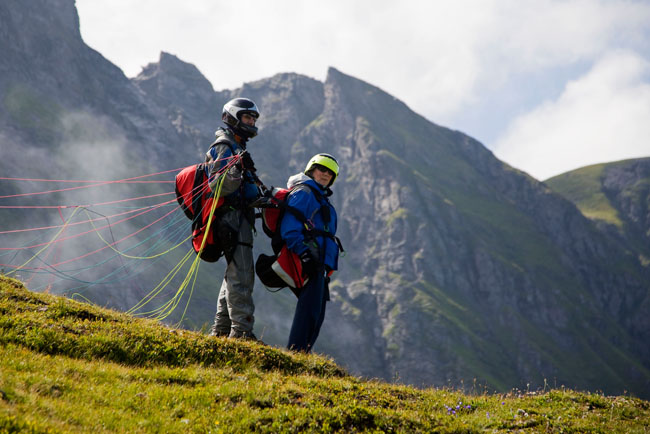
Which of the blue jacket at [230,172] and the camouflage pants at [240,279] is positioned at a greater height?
the blue jacket at [230,172]

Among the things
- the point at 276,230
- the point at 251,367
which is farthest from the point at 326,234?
the point at 251,367

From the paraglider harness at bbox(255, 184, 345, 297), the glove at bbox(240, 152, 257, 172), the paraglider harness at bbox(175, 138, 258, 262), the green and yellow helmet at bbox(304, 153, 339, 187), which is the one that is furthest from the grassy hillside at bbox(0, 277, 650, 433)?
the green and yellow helmet at bbox(304, 153, 339, 187)

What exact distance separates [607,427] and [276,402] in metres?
5.57

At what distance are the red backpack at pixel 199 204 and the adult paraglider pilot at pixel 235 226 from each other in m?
0.29

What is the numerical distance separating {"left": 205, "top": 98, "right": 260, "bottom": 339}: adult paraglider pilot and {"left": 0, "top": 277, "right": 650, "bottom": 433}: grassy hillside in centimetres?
137

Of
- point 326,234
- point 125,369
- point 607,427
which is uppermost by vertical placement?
point 326,234

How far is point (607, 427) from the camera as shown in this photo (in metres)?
8.99

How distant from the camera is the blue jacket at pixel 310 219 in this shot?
1175 centimetres

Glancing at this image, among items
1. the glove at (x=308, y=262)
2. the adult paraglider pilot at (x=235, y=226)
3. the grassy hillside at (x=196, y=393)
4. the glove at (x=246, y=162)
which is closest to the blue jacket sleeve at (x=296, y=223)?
the glove at (x=308, y=262)

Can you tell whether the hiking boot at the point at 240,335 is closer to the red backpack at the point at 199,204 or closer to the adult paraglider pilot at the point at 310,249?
the adult paraglider pilot at the point at 310,249

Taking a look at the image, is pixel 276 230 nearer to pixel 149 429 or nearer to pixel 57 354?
pixel 57 354

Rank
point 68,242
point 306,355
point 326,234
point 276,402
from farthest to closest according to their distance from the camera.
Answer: point 68,242 → point 326,234 → point 306,355 → point 276,402

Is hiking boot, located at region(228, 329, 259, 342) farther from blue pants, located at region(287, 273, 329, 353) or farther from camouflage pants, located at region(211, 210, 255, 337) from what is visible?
blue pants, located at region(287, 273, 329, 353)

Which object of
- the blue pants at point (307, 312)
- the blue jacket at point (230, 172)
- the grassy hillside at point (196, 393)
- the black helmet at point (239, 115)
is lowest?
the grassy hillside at point (196, 393)
